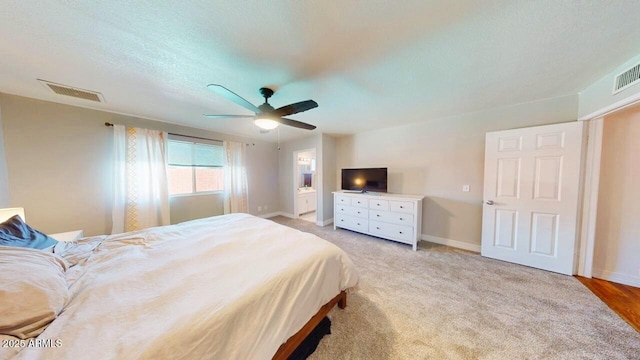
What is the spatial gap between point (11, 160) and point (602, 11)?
5.80 m

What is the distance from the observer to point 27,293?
31.7 inches

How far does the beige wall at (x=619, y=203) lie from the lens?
6.60ft

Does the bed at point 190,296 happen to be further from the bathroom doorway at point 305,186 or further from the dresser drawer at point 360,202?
the bathroom doorway at point 305,186

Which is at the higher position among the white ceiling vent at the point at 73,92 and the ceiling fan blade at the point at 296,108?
the white ceiling vent at the point at 73,92

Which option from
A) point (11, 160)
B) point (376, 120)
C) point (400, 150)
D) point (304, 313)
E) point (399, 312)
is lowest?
point (399, 312)

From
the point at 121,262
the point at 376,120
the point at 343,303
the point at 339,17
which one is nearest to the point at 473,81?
the point at 376,120

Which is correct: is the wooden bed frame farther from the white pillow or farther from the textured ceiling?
the textured ceiling

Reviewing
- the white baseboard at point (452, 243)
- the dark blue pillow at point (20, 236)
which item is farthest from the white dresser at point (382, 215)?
the dark blue pillow at point (20, 236)

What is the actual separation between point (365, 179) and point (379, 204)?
666 millimetres

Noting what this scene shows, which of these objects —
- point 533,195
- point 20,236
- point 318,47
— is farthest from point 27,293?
point 533,195

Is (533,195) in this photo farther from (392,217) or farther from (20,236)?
(20,236)

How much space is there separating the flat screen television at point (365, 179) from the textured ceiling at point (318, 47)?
1.64 m

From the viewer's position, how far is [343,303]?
1.76 meters

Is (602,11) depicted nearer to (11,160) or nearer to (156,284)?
(156,284)
